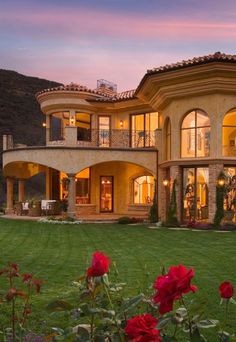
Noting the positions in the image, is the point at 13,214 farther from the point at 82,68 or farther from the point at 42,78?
the point at 42,78

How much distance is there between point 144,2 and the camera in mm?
22250

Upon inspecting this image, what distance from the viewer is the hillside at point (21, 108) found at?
73.8 meters

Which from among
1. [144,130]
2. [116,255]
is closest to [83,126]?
[144,130]

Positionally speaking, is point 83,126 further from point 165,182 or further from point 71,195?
point 165,182

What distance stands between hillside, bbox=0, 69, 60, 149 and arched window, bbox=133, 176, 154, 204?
159 ft

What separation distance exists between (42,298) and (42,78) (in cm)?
9156

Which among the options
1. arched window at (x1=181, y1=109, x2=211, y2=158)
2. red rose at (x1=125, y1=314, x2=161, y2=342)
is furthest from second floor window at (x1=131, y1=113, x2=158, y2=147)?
red rose at (x1=125, y1=314, x2=161, y2=342)

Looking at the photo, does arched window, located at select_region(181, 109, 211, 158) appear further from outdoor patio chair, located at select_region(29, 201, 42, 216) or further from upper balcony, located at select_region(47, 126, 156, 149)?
outdoor patio chair, located at select_region(29, 201, 42, 216)

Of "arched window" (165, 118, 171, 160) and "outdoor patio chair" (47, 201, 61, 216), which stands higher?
"arched window" (165, 118, 171, 160)

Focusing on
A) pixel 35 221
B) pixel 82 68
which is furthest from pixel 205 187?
pixel 82 68

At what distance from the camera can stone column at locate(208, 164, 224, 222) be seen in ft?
62.3

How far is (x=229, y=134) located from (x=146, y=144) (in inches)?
250

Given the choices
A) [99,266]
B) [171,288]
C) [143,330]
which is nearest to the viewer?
[143,330]

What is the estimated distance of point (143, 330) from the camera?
201cm
